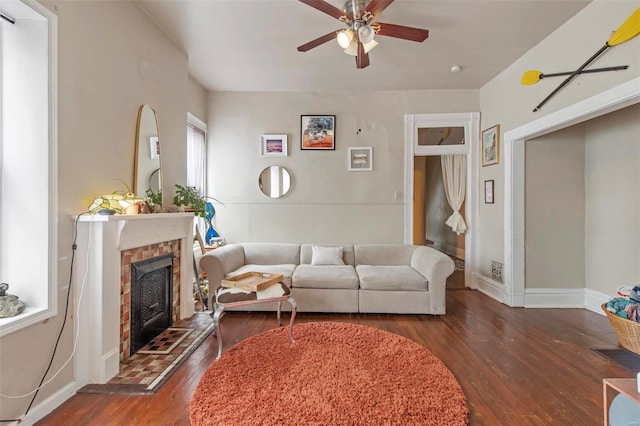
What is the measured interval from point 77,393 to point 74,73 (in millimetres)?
2048

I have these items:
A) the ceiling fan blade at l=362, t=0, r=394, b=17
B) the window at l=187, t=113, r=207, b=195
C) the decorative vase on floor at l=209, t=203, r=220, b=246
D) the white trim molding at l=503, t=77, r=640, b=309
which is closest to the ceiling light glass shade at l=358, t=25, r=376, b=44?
the ceiling fan blade at l=362, t=0, r=394, b=17

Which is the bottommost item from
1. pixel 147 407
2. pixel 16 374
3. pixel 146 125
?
pixel 147 407

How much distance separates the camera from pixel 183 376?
1984mm

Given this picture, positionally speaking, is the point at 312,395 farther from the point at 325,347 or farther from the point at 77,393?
the point at 77,393

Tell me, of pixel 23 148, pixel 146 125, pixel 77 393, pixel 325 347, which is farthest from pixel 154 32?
pixel 325 347

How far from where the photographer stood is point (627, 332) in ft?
7.54

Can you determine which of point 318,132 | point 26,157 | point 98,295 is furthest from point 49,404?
point 318,132

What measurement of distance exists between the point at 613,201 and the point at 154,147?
4.87m

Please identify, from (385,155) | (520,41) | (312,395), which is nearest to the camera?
(312,395)

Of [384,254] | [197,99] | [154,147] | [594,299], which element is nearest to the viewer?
[154,147]

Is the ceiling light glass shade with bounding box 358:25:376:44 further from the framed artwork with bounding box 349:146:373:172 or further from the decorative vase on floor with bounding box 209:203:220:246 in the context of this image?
the decorative vase on floor with bounding box 209:203:220:246

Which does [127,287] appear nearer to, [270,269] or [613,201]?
[270,269]

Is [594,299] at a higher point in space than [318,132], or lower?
lower

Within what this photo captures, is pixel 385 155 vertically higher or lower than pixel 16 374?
higher
